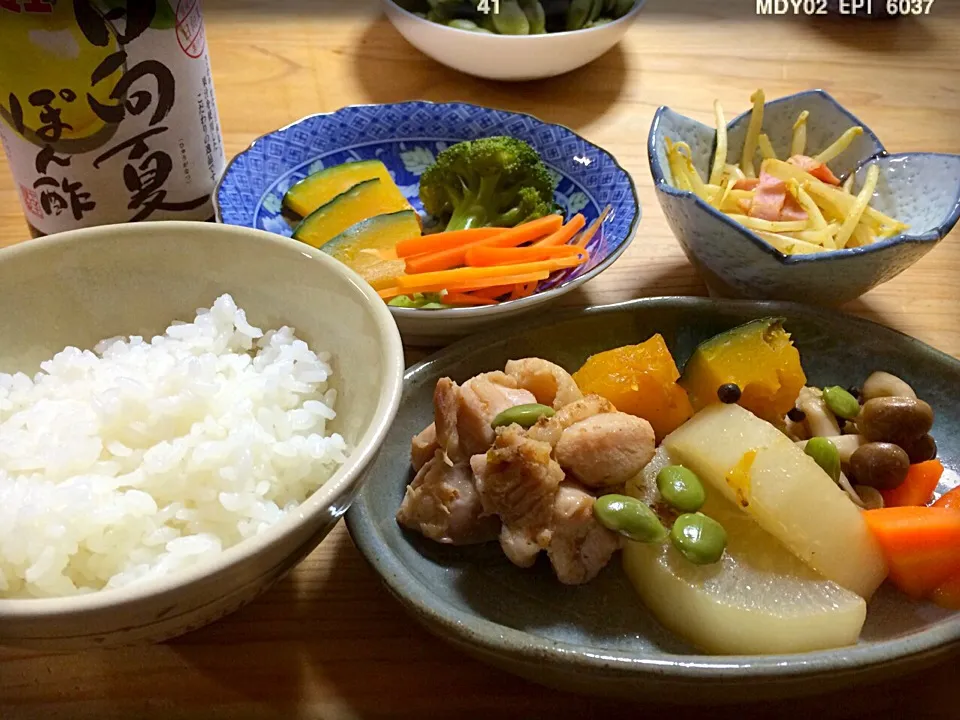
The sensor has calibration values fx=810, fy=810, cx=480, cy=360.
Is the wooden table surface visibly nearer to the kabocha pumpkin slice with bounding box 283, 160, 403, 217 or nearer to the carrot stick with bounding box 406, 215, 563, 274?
the carrot stick with bounding box 406, 215, 563, 274

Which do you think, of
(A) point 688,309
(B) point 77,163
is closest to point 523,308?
(A) point 688,309

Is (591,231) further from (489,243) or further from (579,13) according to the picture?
(579,13)

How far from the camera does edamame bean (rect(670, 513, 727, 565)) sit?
1.22m

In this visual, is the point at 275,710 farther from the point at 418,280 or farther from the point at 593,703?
the point at 418,280

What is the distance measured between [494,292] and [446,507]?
619mm

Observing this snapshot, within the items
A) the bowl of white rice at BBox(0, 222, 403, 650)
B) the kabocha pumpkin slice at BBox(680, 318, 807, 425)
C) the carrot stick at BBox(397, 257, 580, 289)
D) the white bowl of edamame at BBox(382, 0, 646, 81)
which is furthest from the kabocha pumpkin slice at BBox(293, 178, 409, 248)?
the kabocha pumpkin slice at BBox(680, 318, 807, 425)

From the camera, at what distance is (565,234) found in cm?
192

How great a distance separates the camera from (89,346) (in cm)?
141

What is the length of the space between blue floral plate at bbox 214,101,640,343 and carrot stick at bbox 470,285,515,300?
82 millimetres

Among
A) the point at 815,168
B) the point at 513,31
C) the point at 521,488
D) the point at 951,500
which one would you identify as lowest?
the point at 951,500

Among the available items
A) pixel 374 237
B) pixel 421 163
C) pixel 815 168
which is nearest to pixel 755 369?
pixel 815 168

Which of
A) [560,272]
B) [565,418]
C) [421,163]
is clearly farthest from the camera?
[421,163]

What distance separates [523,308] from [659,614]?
674mm

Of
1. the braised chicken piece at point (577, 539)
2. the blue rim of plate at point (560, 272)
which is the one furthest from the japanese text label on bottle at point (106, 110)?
the braised chicken piece at point (577, 539)
